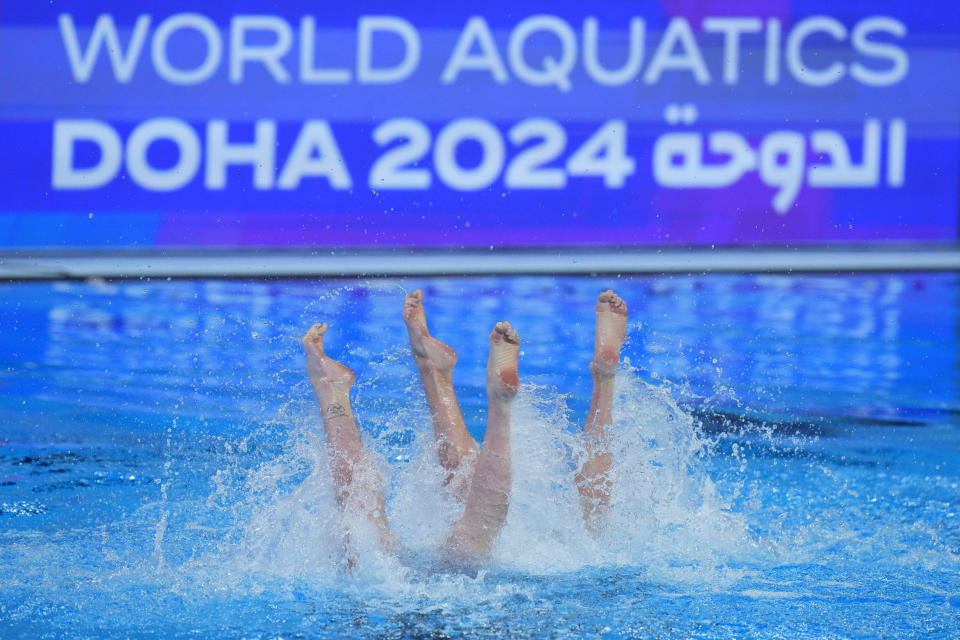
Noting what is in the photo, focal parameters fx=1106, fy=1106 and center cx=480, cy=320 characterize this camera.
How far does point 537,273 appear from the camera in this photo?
19.7 ft

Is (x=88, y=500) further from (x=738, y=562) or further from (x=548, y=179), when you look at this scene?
(x=548, y=179)

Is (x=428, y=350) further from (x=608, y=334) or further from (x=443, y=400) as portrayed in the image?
(x=608, y=334)

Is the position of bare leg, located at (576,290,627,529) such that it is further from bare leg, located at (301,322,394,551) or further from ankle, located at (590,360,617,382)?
bare leg, located at (301,322,394,551)

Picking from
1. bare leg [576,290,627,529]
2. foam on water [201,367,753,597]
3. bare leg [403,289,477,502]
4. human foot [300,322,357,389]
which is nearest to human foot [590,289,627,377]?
bare leg [576,290,627,529]

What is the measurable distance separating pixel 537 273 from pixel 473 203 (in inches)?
20.4

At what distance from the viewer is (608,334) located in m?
2.20

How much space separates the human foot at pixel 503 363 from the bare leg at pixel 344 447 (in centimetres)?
32

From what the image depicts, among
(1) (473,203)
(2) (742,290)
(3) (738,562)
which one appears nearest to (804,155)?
(2) (742,290)

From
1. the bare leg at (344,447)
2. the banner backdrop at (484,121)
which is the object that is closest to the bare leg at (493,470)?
the bare leg at (344,447)

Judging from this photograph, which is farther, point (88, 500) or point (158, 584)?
point (88, 500)

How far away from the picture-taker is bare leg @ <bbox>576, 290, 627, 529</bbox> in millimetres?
2131

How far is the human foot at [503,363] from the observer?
184cm

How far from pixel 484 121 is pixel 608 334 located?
4.03 m

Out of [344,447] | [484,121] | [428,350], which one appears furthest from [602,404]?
[484,121]
